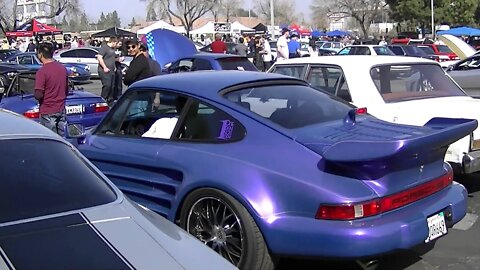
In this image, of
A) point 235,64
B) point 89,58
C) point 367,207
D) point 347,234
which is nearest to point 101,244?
point 347,234

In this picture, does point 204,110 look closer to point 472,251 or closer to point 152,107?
point 152,107

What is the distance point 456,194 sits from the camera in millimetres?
4430

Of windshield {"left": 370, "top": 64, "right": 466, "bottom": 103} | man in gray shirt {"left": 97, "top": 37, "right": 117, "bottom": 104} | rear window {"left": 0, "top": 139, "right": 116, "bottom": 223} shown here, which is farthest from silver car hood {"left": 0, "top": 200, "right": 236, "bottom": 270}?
man in gray shirt {"left": 97, "top": 37, "right": 117, "bottom": 104}

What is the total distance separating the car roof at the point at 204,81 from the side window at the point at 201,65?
296 inches

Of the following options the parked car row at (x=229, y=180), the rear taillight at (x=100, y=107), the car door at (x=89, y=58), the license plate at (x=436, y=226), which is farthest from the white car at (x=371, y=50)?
the license plate at (x=436, y=226)

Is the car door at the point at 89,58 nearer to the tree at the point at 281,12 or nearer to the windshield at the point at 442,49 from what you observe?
the windshield at the point at 442,49

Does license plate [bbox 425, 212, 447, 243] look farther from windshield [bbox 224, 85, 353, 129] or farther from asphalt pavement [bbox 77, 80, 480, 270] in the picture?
windshield [bbox 224, 85, 353, 129]

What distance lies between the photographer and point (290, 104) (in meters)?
4.72

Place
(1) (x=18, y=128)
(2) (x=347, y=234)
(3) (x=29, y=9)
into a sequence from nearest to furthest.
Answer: (1) (x=18, y=128) → (2) (x=347, y=234) → (3) (x=29, y=9)

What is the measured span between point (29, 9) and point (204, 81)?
250 feet

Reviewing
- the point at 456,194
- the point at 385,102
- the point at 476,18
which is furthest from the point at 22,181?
the point at 476,18

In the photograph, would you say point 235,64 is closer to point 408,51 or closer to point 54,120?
point 54,120

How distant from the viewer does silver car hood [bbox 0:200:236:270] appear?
2.22 m

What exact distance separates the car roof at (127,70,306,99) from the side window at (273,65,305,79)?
2.52m
